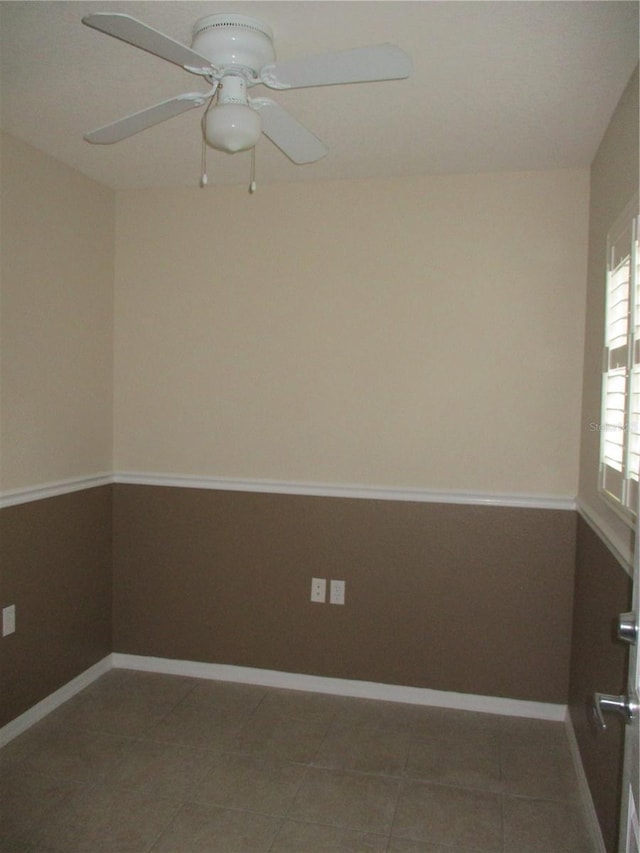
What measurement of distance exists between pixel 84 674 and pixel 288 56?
290 cm

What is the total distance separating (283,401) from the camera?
337cm

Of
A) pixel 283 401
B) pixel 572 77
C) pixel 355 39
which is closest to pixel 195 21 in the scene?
pixel 355 39

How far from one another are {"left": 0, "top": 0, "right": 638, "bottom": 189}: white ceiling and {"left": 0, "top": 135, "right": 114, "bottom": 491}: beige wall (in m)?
0.17

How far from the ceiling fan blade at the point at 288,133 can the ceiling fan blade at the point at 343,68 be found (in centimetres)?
12

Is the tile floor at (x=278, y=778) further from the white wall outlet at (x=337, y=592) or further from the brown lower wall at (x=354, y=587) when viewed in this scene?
the white wall outlet at (x=337, y=592)

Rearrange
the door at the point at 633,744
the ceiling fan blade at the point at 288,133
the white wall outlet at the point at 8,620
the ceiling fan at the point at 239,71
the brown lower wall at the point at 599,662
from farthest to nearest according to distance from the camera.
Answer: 1. the white wall outlet at the point at 8,620
2. the brown lower wall at the point at 599,662
3. the ceiling fan blade at the point at 288,133
4. the ceiling fan at the point at 239,71
5. the door at the point at 633,744

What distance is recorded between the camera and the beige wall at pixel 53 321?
9.09 feet

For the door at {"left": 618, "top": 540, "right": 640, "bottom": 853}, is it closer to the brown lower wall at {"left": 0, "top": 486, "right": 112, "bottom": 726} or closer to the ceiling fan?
the ceiling fan

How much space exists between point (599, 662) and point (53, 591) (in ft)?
7.63

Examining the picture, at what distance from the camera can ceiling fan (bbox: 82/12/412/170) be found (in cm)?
158

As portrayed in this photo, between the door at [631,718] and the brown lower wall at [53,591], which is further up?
the door at [631,718]

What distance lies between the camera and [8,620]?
279 cm

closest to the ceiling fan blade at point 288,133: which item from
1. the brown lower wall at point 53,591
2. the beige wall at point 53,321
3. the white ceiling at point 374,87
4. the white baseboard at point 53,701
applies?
the white ceiling at point 374,87

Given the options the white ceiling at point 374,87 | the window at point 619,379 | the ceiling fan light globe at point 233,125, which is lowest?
the window at point 619,379
